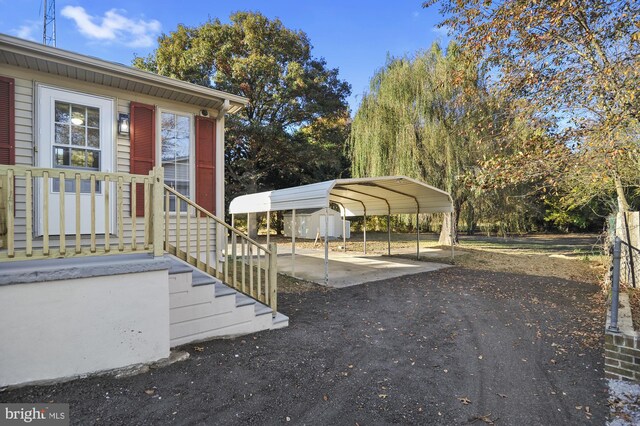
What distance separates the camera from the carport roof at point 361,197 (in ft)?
24.0

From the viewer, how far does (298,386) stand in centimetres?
298

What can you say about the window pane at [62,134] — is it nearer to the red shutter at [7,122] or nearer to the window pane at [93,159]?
the window pane at [93,159]

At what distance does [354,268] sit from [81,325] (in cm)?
721

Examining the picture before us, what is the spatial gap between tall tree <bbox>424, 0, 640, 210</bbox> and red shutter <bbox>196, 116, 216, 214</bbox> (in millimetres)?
4358

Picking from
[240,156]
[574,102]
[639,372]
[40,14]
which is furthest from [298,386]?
[240,156]

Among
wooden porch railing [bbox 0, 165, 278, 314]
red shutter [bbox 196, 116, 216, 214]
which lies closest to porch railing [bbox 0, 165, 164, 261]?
wooden porch railing [bbox 0, 165, 278, 314]

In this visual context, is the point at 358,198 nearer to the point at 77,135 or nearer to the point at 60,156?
the point at 77,135

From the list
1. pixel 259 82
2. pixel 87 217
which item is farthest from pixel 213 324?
pixel 259 82

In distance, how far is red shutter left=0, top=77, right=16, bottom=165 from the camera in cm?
435

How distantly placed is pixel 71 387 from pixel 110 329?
49 cm

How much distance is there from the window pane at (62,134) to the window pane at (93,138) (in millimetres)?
258

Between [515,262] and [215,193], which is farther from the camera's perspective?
[515,262]

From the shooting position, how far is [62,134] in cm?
471

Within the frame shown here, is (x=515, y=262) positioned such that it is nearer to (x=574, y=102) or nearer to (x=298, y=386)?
(x=574, y=102)
